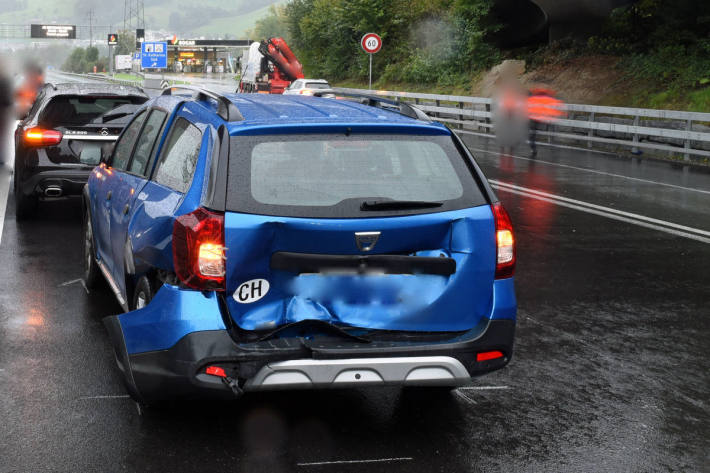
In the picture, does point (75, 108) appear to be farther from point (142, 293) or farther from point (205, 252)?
point (205, 252)

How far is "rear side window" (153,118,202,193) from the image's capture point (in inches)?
199

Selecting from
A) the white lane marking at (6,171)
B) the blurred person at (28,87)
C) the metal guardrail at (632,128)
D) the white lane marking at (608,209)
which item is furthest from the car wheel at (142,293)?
the blurred person at (28,87)

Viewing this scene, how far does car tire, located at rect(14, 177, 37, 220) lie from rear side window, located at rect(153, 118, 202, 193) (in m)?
6.25

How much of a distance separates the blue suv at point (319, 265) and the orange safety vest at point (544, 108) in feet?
69.2

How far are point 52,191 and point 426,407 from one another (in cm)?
706

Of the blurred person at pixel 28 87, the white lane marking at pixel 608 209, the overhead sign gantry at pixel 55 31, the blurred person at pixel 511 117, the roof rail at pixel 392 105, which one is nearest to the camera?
the roof rail at pixel 392 105

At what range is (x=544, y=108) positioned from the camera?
86.2 feet

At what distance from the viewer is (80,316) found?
23.9 feet

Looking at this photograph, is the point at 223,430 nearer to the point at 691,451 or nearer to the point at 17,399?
the point at 17,399

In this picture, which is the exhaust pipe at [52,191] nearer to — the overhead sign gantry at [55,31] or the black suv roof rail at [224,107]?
the black suv roof rail at [224,107]

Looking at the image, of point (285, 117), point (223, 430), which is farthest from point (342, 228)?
point (223, 430)

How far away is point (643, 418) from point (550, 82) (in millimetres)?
31691

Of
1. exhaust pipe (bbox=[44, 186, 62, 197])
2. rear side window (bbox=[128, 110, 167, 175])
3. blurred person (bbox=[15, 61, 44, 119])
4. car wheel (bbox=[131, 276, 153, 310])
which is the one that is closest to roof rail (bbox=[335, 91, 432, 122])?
rear side window (bbox=[128, 110, 167, 175])

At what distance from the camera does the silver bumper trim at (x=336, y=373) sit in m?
4.46
